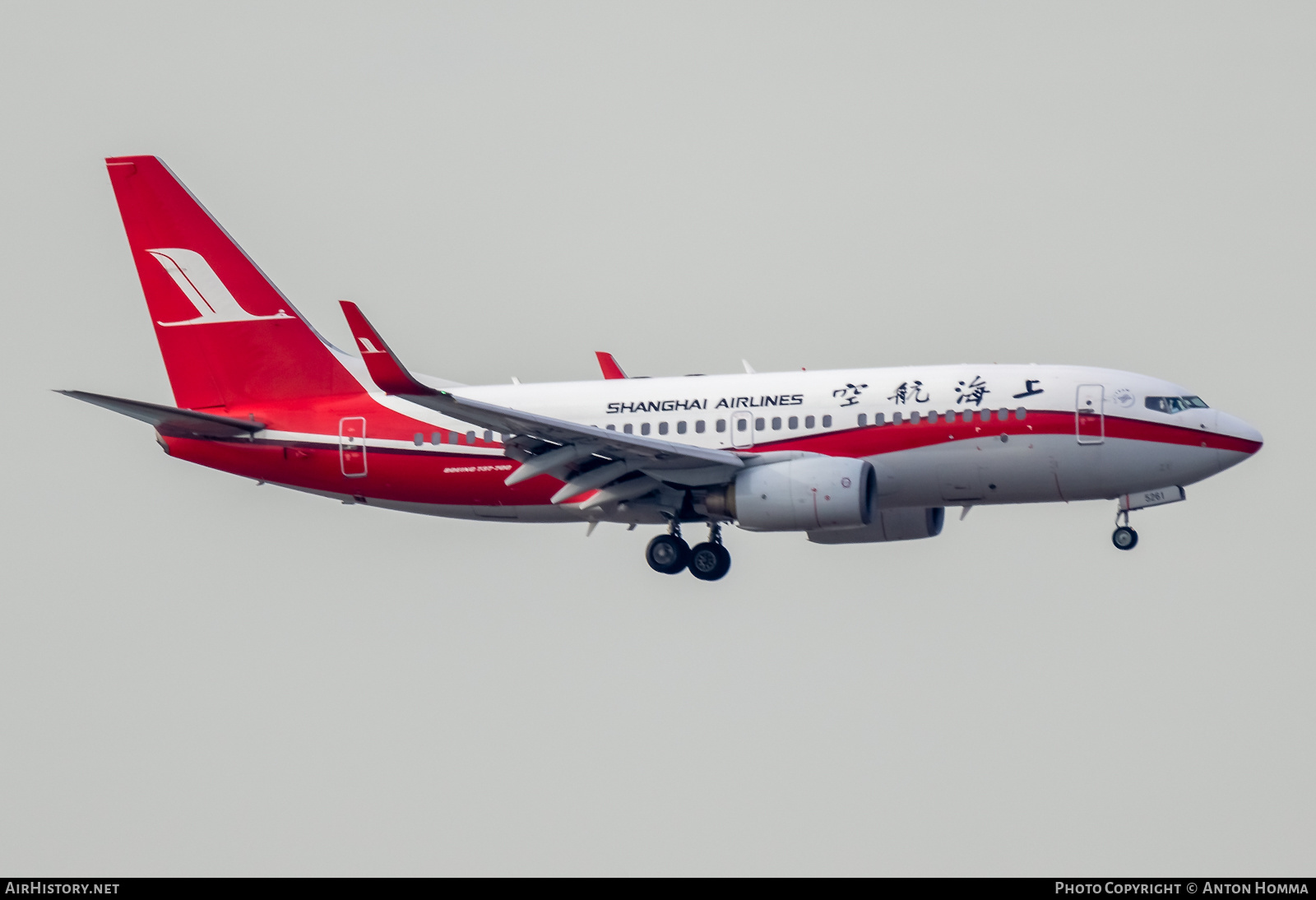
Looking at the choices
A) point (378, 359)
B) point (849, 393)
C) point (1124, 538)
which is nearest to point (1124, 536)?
point (1124, 538)

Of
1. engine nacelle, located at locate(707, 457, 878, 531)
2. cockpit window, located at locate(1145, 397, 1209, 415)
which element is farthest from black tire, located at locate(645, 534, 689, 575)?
cockpit window, located at locate(1145, 397, 1209, 415)

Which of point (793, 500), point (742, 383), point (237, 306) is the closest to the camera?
point (793, 500)

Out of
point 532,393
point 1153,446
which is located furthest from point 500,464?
point 1153,446

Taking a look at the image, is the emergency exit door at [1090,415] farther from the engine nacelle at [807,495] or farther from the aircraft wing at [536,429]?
the aircraft wing at [536,429]

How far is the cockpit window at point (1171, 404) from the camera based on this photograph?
38.8 m

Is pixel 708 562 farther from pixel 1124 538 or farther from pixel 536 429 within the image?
pixel 1124 538

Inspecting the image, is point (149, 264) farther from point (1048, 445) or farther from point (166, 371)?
point (1048, 445)

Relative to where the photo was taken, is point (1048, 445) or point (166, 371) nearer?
point (1048, 445)

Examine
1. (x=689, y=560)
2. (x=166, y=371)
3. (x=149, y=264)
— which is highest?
(x=149, y=264)

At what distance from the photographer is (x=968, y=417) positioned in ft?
127

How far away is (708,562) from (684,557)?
1.91ft

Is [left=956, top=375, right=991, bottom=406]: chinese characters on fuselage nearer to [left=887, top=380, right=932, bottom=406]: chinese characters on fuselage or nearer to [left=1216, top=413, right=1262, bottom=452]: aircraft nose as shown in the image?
[left=887, top=380, right=932, bottom=406]: chinese characters on fuselage

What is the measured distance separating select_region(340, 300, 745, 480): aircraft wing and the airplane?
0.07 metres

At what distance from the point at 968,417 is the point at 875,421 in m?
2.08
